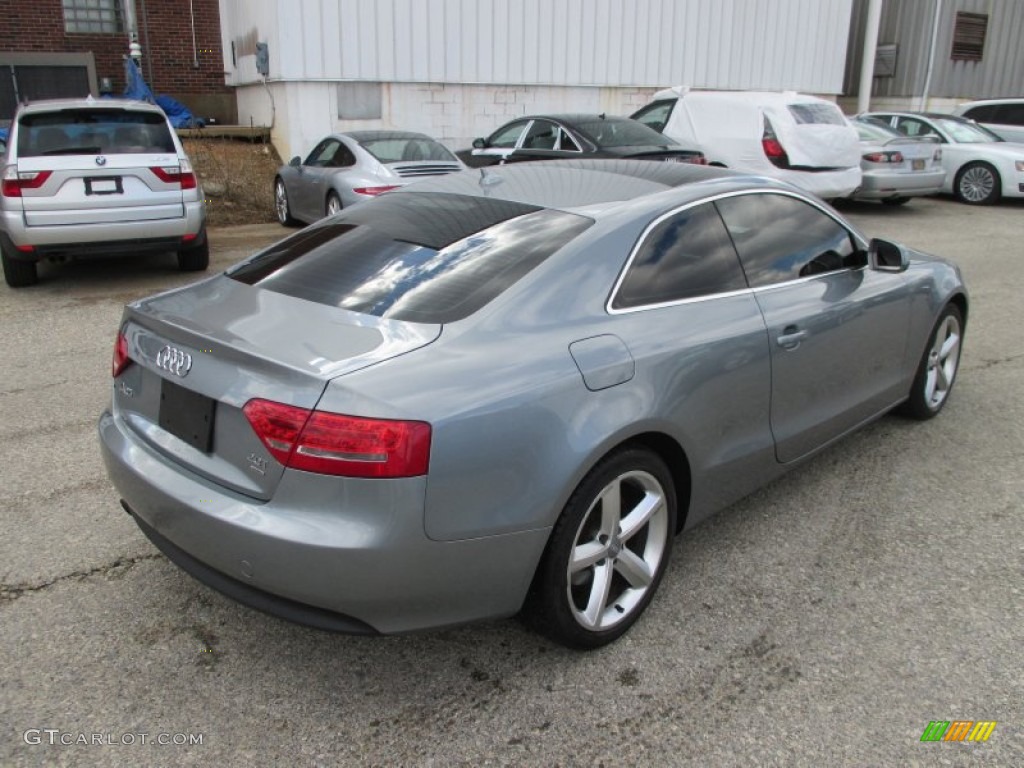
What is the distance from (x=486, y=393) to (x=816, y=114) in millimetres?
11704

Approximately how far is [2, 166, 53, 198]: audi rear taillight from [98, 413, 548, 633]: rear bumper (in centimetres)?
574

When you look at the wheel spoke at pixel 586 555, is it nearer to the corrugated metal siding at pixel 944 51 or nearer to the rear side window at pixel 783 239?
the rear side window at pixel 783 239

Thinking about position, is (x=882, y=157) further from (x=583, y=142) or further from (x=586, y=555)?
(x=586, y=555)

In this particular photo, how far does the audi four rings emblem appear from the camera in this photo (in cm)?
271

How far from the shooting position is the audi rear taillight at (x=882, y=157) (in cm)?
1327

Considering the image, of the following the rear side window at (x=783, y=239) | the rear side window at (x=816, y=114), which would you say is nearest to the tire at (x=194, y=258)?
the rear side window at (x=783, y=239)

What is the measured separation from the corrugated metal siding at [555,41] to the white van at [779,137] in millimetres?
4291

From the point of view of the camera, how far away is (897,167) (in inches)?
527

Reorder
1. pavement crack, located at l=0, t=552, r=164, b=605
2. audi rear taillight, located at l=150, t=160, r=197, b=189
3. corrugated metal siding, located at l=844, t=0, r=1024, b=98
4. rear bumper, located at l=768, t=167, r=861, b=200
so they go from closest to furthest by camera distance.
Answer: pavement crack, located at l=0, t=552, r=164, b=605 → audi rear taillight, located at l=150, t=160, r=197, b=189 → rear bumper, located at l=768, t=167, r=861, b=200 → corrugated metal siding, located at l=844, t=0, r=1024, b=98

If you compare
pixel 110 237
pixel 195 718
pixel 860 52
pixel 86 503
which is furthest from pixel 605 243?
pixel 860 52

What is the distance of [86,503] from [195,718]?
1.66m

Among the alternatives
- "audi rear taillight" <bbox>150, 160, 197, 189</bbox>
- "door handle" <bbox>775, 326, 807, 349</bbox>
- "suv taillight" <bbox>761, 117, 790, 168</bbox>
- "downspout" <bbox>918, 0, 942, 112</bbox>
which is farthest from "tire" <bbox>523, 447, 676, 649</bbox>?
"downspout" <bbox>918, 0, 942, 112</bbox>

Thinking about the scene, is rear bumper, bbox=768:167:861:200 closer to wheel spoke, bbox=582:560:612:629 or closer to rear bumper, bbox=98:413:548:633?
wheel spoke, bbox=582:560:612:629

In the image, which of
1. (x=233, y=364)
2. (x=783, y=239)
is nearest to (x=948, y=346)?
(x=783, y=239)
